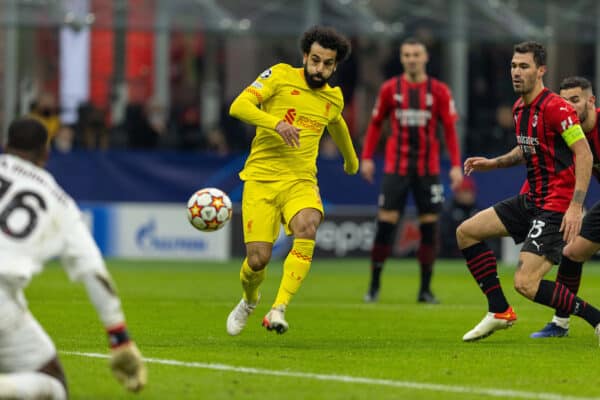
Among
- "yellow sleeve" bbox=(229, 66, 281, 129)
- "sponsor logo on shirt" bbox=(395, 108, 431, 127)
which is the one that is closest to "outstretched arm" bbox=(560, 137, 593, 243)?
"yellow sleeve" bbox=(229, 66, 281, 129)

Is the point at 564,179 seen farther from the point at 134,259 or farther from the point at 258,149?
the point at 134,259

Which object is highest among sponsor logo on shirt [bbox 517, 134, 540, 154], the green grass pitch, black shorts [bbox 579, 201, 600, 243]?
sponsor logo on shirt [bbox 517, 134, 540, 154]

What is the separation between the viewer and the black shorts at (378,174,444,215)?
1377 cm

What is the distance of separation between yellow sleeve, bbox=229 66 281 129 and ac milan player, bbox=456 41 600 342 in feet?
5.45

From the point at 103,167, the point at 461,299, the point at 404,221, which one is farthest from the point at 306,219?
the point at 103,167

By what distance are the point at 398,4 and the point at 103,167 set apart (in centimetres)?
623

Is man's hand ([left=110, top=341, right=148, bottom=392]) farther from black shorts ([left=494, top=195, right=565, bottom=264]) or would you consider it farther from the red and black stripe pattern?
the red and black stripe pattern

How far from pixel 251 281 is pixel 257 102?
51.6 inches

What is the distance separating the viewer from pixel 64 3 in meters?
23.4

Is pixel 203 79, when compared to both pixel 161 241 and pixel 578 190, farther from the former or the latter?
pixel 578 190

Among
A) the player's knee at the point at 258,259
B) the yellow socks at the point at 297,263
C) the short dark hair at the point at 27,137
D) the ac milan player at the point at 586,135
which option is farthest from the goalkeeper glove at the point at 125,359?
the ac milan player at the point at 586,135

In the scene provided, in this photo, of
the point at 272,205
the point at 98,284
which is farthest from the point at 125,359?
the point at 272,205

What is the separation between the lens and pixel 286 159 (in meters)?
10.1

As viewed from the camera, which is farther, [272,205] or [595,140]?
[272,205]
